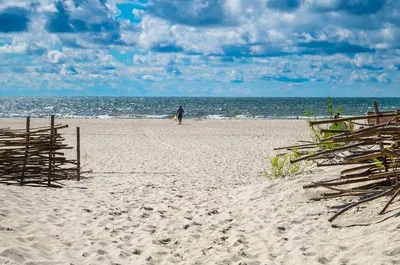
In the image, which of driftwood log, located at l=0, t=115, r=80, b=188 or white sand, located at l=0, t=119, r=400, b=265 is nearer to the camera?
white sand, located at l=0, t=119, r=400, b=265

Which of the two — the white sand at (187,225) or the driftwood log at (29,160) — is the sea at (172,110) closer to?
the white sand at (187,225)

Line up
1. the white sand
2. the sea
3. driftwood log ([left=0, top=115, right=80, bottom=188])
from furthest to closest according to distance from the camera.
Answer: the sea < driftwood log ([left=0, top=115, right=80, bottom=188]) < the white sand

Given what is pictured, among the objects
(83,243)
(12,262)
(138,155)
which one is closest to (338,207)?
(83,243)

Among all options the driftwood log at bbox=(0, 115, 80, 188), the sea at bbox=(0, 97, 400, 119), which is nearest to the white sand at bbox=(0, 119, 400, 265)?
the driftwood log at bbox=(0, 115, 80, 188)

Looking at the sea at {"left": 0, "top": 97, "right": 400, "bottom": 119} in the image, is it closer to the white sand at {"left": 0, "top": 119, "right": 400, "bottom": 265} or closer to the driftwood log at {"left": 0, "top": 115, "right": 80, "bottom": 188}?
the white sand at {"left": 0, "top": 119, "right": 400, "bottom": 265}

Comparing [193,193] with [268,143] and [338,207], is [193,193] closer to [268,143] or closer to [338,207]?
[338,207]

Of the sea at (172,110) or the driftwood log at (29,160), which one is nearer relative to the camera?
the driftwood log at (29,160)

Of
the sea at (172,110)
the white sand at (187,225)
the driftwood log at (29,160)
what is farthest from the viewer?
the sea at (172,110)

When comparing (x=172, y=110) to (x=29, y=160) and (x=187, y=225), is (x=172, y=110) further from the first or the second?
(x=187, y=225)

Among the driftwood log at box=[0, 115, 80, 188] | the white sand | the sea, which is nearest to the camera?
the white sand

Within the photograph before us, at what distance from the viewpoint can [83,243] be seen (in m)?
5.37


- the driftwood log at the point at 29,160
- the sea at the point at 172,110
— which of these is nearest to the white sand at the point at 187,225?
the driftwood log at the point at 29,160

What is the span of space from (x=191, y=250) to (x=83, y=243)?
1.33 metres

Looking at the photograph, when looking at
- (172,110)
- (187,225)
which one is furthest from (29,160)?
(172,110)
